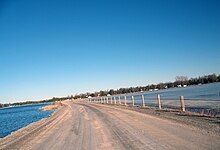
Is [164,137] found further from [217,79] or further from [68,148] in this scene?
[217,79]

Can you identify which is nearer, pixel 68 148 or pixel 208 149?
pixel 208 149

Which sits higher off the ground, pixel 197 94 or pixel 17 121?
pixel 197 94

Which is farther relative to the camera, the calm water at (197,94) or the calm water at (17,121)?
the calm water at (197,94)

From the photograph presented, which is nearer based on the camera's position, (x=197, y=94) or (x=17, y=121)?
(x=17, y=121)

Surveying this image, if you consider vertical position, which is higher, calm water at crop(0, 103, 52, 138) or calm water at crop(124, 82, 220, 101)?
calm water at crop(124, 82, 220, 101)

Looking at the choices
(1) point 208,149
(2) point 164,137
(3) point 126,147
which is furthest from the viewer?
(2) point 164,137

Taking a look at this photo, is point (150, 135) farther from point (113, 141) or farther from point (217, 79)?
point (217, 79)

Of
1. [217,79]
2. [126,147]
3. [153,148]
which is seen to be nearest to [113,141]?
[126,147]

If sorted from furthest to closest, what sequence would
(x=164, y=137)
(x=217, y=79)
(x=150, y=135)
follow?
(x=217, y=79) → (x=150, y=135) → (x=164, y=137)

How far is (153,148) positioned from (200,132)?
128 inches

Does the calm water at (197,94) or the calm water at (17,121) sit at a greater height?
the calm water at (197,94)

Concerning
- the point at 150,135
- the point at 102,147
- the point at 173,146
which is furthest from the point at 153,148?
the point at 150,135

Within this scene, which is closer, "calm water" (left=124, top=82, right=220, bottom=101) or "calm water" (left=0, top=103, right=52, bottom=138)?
"calm water" (left=0, top=103, right=52, bottom=138)

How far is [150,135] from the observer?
12023 mm
